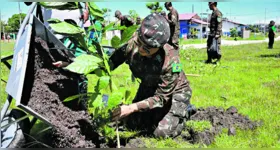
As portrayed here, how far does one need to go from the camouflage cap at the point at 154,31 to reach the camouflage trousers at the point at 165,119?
81 centimetres

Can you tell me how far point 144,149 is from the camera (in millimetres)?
2771

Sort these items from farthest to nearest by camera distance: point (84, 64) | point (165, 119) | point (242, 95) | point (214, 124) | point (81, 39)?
point (242, 95), point (214, 124), point (165, 119), point (81, 39), point (84, 64)

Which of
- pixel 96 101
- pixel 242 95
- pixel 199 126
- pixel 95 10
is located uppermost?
pixel 95 10

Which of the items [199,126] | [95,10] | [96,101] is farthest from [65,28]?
[199,126]

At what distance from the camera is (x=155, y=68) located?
2.98 m

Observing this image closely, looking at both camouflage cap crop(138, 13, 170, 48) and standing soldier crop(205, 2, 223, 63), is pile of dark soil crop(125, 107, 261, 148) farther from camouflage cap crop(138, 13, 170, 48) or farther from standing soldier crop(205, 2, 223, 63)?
standing soldier crop(205, 2, 223, 63)

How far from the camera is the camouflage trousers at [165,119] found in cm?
308

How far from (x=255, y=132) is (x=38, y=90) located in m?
2.06

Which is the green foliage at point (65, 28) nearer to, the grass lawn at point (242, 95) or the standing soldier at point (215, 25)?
the grass lawn at point (242, 95)

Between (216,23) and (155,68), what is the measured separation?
18.9ft

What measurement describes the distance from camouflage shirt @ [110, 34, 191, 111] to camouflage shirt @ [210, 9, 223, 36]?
546 cm

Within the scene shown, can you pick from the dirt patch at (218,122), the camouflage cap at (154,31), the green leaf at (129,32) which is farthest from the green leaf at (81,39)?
the dirt patch at (218,122)

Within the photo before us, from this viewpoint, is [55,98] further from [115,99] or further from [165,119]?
[165,119]

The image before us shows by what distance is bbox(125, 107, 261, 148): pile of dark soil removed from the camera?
2.97 meters
